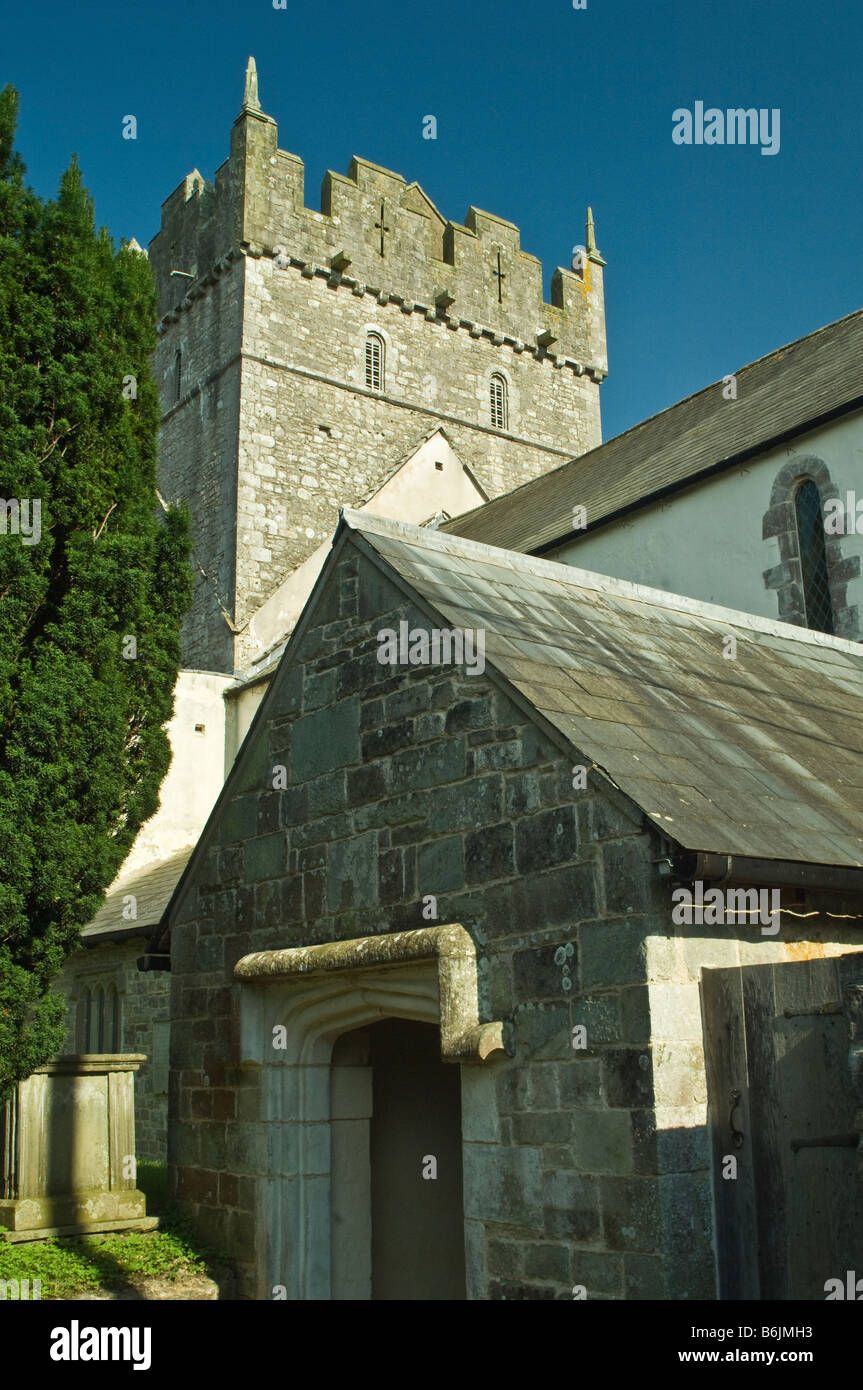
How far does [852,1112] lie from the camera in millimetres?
4797

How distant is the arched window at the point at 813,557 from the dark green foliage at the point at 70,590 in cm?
747

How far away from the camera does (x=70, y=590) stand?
26.4 feet

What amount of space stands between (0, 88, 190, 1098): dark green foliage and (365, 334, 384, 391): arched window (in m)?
18.5

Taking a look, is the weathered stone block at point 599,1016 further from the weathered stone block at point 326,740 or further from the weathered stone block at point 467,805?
the weathered stone block at point 326,740

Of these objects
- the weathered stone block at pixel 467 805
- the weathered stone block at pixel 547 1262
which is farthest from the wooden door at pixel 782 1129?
the weathered stone block at pixel 467 805

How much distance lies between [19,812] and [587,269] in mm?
28271

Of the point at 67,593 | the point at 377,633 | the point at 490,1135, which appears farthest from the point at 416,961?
the point at 67,593

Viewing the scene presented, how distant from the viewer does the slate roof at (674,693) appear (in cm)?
558

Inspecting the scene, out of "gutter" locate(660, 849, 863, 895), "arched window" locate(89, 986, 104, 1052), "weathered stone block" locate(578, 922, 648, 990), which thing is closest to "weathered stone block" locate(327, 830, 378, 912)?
"weathered stone block" locate(578, 922, 648, 990)

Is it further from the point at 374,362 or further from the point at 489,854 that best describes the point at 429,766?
the point at 374,362

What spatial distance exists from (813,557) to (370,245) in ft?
56.4

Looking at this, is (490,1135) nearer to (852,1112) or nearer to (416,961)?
(416,961)

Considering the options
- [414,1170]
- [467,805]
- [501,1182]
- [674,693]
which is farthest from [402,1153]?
[674,693]

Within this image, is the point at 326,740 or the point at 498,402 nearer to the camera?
the point at 326,740
